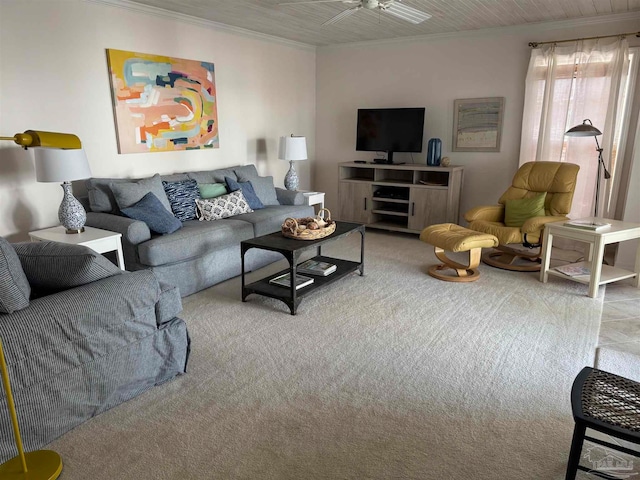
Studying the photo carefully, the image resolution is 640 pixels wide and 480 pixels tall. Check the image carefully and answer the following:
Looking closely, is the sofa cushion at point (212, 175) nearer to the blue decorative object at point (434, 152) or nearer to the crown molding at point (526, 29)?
the blue decorative object at point (434, 152)

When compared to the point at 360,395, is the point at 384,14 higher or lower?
higher

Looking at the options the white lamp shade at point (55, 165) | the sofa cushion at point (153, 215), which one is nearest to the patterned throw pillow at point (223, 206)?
the sofa cushion at point (153, 215)

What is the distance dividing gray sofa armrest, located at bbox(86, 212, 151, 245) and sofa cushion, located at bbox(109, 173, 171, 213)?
153 millimetres

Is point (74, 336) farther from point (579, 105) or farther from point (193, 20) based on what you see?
point (579, 105)

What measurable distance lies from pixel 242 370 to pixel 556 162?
385cm

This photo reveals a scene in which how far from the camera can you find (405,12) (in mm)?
3701

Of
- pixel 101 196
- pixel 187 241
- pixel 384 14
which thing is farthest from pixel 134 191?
pixel 384 14

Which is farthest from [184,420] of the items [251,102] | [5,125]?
[251,102]

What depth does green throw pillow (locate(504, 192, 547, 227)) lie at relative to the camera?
4445mm

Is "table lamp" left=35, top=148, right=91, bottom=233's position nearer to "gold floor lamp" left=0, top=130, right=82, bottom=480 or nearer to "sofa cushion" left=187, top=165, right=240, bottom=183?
"sofa cushion" left=187, top=165, right=240, bottom=183

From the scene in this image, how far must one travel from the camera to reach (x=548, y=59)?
15.8 feet

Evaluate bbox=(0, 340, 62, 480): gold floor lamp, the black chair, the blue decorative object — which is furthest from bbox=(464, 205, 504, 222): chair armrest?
bbox=(0, 340, 62, 480): gold floor lamp

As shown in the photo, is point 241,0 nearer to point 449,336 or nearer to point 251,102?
point 251,102

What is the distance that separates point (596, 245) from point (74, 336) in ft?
11.9
